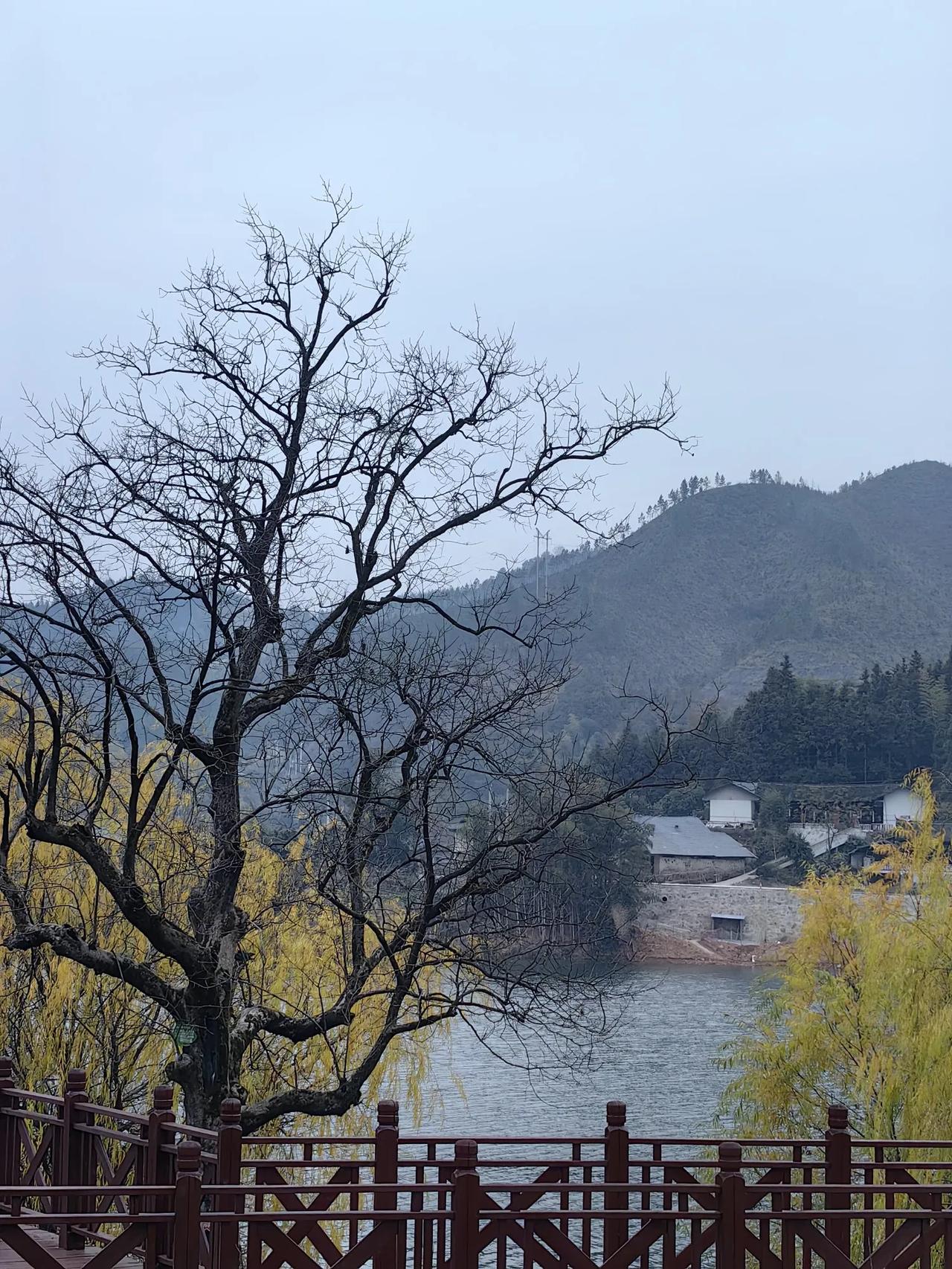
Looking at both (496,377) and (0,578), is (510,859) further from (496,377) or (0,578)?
(0,578)

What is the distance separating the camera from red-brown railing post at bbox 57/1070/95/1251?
7512 millimetres

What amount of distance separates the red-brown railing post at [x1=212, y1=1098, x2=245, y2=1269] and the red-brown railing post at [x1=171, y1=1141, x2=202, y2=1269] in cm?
21

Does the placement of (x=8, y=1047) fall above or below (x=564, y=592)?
below

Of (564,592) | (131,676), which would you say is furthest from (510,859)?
(131,676)

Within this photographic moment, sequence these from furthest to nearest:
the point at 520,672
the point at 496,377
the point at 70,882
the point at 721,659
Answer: the point at 721,659 < the point at 70,882 < the point at 496,377 < the point at 520,672

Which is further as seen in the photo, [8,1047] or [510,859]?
[8,1047]

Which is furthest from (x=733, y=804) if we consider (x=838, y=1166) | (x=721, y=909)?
(x=838, y=1166)

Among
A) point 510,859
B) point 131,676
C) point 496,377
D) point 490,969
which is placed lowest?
point 490,969

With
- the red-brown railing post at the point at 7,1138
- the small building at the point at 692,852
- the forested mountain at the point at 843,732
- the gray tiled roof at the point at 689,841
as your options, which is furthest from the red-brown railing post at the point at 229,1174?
the forested mountain at the point at 843,732

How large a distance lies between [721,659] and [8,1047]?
464 feet

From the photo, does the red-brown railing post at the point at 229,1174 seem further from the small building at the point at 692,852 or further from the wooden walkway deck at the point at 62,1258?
the small building at the point at 692,852

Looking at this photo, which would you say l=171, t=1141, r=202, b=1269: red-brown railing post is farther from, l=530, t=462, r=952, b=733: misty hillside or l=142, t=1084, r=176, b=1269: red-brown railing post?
l=530, t=462, r=952, b=733: misty hillside

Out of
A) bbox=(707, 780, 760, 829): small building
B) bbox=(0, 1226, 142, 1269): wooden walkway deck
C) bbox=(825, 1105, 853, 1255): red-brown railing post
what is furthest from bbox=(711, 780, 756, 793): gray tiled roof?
bbox=(0, 1226, 142, 1269): wooden walkway deck

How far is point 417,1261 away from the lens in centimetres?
733
